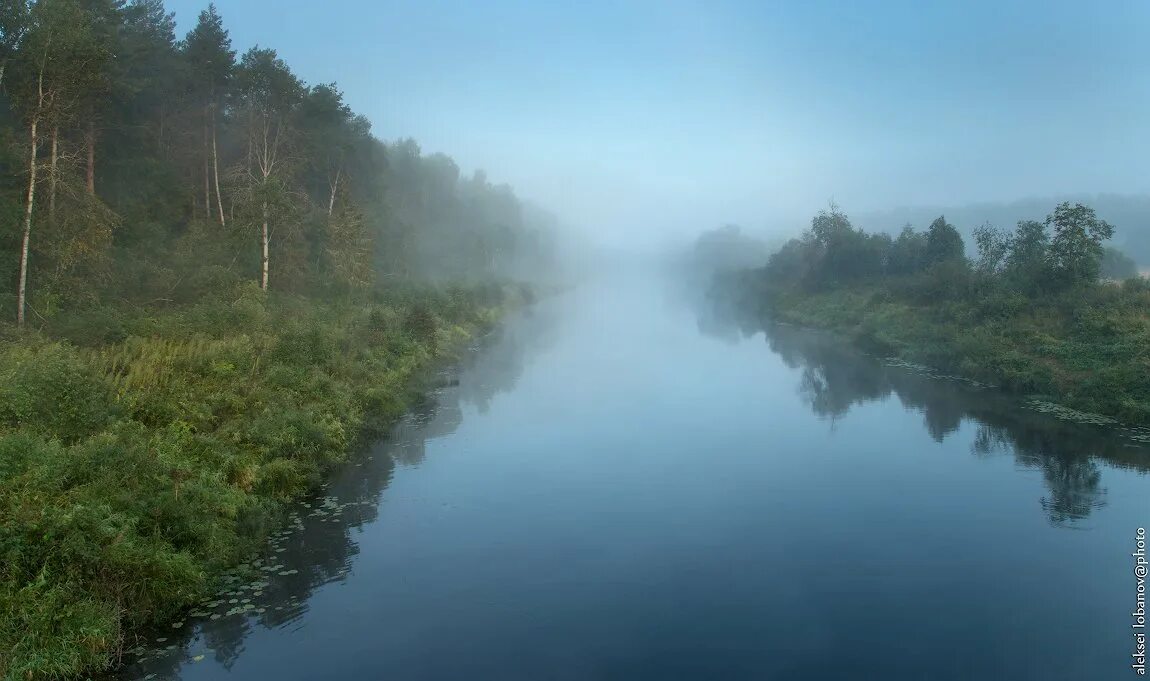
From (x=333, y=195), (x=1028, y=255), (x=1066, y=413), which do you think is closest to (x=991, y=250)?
(x=1028, y=255)

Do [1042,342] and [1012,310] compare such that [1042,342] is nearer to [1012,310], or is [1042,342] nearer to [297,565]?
[1012,310]

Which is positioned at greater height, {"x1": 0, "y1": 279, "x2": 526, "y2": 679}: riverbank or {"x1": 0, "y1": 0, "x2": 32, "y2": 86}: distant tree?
{"x1": 0, "y1": 0, "x2": 32, "y2": 86}: distant tree

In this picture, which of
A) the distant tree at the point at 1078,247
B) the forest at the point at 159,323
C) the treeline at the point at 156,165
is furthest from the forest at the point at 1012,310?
the treeline at the point at 156,165

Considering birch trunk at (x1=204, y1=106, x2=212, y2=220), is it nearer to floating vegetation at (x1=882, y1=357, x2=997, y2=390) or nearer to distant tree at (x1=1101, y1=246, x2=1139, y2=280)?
floating vegetation at (x1=882, y1=357, x2=997, y2=390)

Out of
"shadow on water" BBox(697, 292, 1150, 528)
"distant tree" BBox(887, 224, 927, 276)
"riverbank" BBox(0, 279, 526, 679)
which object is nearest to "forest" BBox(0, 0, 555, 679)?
"riverbank" BBox(0, 279, 526, 679)

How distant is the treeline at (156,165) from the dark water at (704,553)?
37.3 feet

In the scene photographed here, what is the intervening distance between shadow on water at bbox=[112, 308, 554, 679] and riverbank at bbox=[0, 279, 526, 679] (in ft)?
1.28

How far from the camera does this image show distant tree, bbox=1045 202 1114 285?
36656 mm

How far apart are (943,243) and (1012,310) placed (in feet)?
66.1

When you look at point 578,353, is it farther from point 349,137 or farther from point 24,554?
point 24,554

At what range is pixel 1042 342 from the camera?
32.6 metres

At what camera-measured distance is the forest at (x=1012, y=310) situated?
27875mm

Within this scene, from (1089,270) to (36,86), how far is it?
44.9 m

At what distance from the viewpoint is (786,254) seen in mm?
83750
